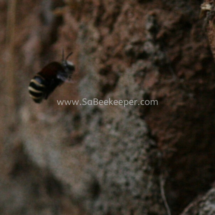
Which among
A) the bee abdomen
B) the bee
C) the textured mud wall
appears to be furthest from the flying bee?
the bee

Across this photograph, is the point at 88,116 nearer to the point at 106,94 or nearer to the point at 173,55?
the point at 106,94

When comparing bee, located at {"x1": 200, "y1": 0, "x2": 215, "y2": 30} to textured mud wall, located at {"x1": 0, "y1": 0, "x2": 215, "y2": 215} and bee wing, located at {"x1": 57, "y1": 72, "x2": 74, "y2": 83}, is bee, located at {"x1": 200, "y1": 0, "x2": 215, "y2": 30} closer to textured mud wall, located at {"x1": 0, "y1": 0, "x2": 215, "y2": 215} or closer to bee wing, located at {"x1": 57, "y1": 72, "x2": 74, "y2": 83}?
textured mud wall, located at {"x1": 0, "y1": 0, "x2": 215, "y2": 215}

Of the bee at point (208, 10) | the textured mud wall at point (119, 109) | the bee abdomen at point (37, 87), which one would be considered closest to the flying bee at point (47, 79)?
the bee abdomen at point (37, 87)

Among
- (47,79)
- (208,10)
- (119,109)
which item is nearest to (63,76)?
(47,79)

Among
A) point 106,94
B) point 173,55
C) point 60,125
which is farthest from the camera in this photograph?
point 60,125

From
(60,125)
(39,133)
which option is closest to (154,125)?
(60,125)

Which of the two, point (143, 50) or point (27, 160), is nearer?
point (143, 50)

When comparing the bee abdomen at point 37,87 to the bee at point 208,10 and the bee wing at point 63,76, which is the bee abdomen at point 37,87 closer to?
the bee wing at point 63,76
